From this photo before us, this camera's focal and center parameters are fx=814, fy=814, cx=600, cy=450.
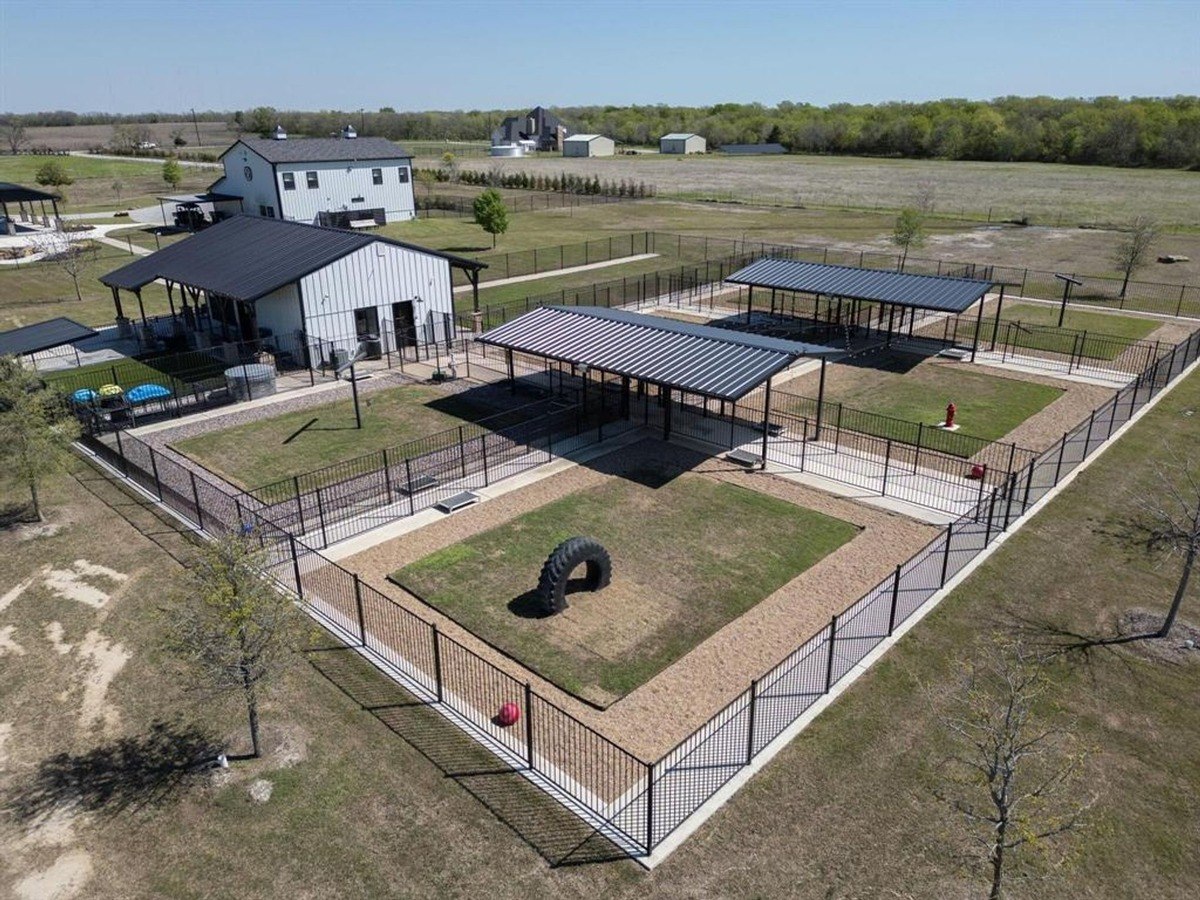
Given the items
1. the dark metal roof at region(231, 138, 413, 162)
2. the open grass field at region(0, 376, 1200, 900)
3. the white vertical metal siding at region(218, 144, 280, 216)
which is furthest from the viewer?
the dark metal roof at region(231, 138, 413, 162)

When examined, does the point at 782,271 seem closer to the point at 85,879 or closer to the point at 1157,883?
the point at 1157,883

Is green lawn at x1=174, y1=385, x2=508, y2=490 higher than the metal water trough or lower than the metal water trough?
higher

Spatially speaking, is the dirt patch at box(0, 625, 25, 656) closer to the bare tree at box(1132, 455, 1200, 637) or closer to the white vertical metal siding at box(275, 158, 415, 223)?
the bare tree at box(1132, 455, 1200, 637)

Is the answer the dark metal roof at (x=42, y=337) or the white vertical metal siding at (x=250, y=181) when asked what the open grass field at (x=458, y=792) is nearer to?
the dark metal roof at (x=42, y=337)

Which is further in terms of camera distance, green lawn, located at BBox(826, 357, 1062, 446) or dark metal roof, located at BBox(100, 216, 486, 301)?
dark metal roof, located at BBox(100, 216, 486, 301)

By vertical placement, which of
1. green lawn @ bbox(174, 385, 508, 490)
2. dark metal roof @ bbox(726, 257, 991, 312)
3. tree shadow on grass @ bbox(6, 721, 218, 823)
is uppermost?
dark metal roof @ bbox(726, 257, 991, 312)

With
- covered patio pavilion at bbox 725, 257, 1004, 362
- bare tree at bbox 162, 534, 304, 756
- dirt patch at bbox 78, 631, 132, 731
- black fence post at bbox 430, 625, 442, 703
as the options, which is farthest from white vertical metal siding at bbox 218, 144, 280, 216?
bare tree at bbox 162, 534, 304, 756
